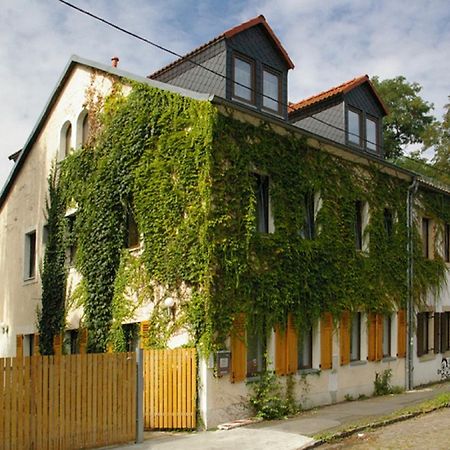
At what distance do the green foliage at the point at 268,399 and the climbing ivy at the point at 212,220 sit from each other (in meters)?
1.05

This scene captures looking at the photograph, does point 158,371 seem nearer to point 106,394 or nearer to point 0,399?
point 106,394

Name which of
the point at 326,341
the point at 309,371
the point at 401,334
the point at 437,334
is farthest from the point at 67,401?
the point at 437,334

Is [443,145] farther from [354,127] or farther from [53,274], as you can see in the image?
[53,274]

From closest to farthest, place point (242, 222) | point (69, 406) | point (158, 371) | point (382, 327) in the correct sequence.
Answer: point (69, 406) < point (158, 371) < point (242, 222) < point (382, 327)

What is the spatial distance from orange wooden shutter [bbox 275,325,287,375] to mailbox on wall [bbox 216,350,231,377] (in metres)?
1.63

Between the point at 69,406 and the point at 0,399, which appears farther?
the point at 69,406

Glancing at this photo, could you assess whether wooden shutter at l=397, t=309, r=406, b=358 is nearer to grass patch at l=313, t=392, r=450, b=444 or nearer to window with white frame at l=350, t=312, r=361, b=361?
window with white frame at l=350, t=312, r=361, b=361

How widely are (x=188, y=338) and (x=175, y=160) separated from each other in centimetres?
365

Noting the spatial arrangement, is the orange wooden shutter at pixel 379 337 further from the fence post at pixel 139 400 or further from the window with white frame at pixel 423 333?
the fence post at pixel 139 400

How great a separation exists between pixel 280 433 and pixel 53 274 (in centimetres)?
880

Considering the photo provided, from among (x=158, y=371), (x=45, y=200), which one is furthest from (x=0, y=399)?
(x=45, y=200)

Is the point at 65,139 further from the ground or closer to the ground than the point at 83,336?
further from the ground

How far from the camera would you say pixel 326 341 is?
15.6 m

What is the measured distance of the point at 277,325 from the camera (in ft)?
46.4
